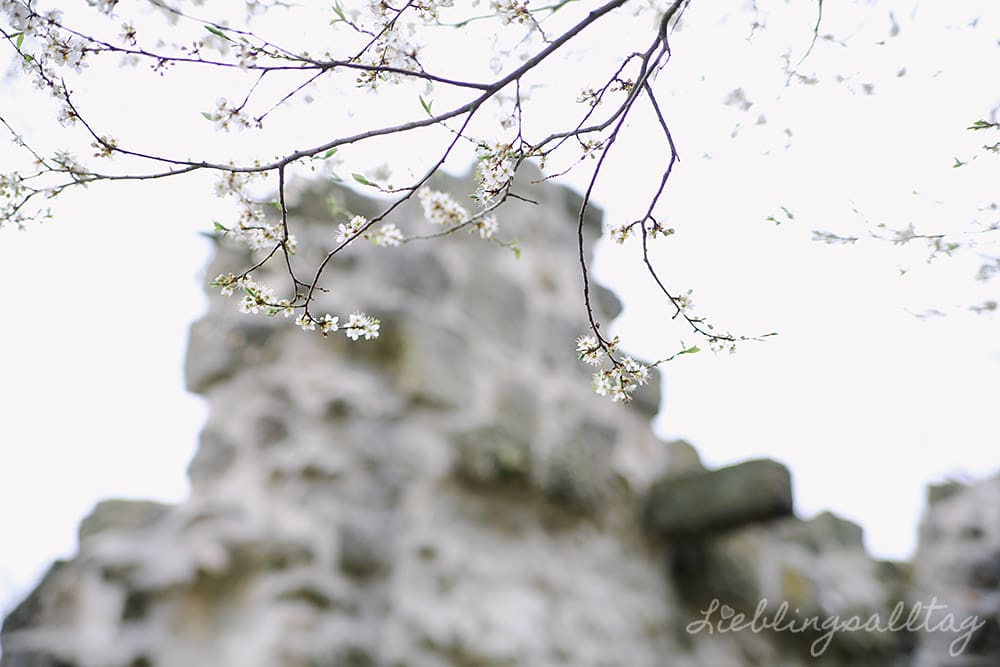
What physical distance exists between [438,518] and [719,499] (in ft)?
1.78

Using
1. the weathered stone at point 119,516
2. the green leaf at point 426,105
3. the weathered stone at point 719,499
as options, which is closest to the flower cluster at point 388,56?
the green leaf at point 426,105

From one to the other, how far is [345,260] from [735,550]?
0.98 m

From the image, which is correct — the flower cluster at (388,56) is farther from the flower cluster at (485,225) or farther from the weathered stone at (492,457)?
the weathered stone at (492,457)

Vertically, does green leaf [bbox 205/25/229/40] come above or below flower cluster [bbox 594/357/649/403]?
above

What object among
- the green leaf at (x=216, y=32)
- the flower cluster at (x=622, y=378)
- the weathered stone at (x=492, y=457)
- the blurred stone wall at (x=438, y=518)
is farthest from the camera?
the weathered stone at (x=492, y=457)

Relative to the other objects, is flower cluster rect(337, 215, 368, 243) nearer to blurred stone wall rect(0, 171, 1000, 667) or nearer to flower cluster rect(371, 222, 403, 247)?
flower cluster rect(371, 222, 403, 247)

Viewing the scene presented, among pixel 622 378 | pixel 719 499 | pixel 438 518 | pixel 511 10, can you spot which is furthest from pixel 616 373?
pixel 719 499

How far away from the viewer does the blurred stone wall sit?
125 cm

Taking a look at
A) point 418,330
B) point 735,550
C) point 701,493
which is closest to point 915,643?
point 735,550

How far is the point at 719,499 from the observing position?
1687 millimetres

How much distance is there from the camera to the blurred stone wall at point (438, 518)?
1251mm

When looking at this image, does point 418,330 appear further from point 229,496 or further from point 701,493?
point 701,493

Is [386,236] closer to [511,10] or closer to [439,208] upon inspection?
[439,208]

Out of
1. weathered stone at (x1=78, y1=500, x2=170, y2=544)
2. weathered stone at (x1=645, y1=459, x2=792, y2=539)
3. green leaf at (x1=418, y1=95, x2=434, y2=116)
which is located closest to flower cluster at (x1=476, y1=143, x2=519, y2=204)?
green leaf at (x1=418, y1=95, x2=434, y2=116)
